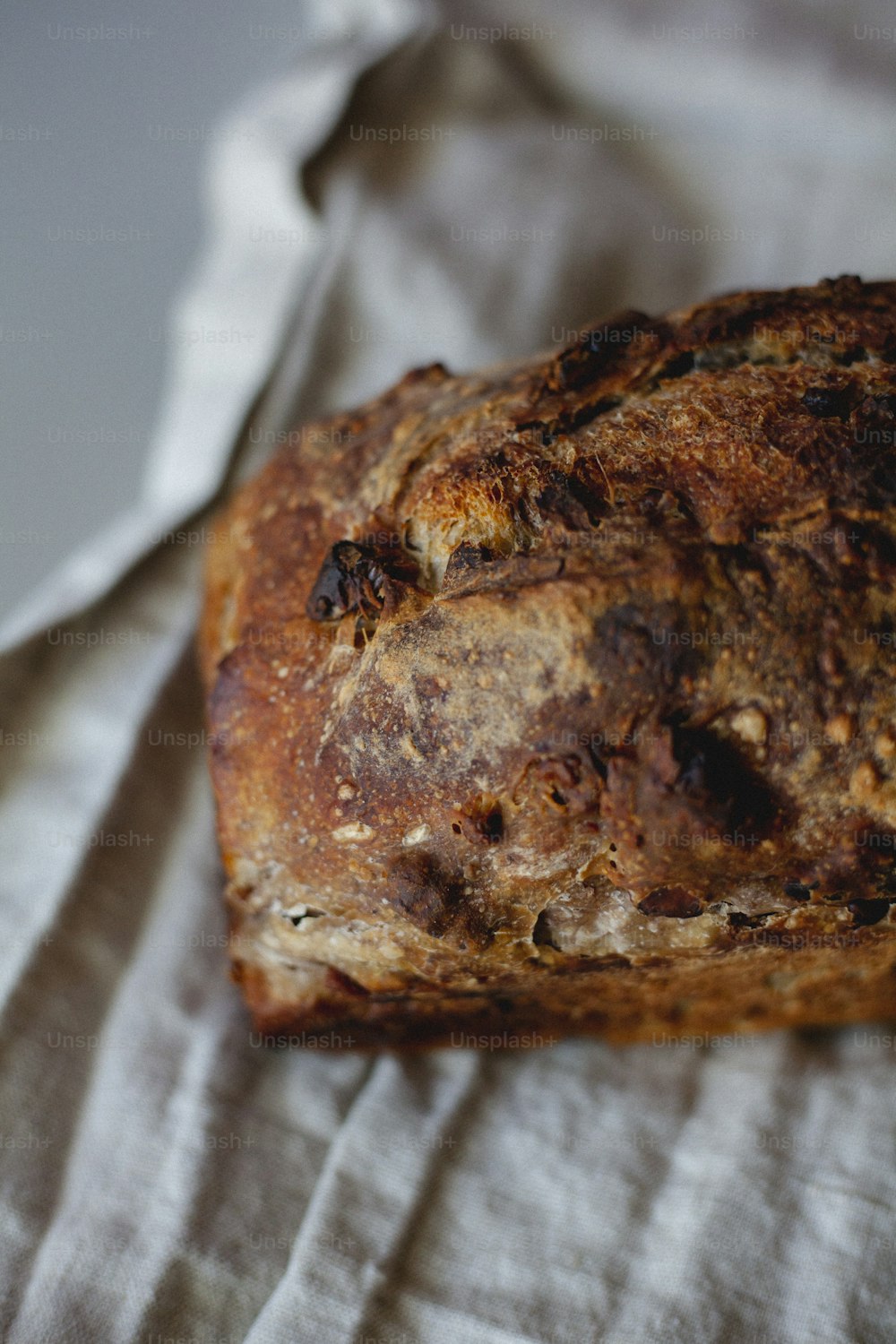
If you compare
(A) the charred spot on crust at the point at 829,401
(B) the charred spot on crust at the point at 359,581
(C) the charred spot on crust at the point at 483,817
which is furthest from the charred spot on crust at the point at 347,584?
(A) the charred spot on crust at the point at 829,401

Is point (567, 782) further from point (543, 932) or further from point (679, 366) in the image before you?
point (679, 366)

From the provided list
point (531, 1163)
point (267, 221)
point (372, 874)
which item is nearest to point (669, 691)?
point (372, 874)

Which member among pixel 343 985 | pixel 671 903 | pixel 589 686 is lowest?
pixel 343 985

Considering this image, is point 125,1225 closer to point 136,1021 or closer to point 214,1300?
point 214,1300

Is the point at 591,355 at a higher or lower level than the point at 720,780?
higher

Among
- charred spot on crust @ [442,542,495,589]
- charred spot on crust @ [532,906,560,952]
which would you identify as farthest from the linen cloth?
charred spot on crust @ [442,542,495,589]

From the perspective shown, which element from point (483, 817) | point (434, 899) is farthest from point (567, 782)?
point (434, 899)
